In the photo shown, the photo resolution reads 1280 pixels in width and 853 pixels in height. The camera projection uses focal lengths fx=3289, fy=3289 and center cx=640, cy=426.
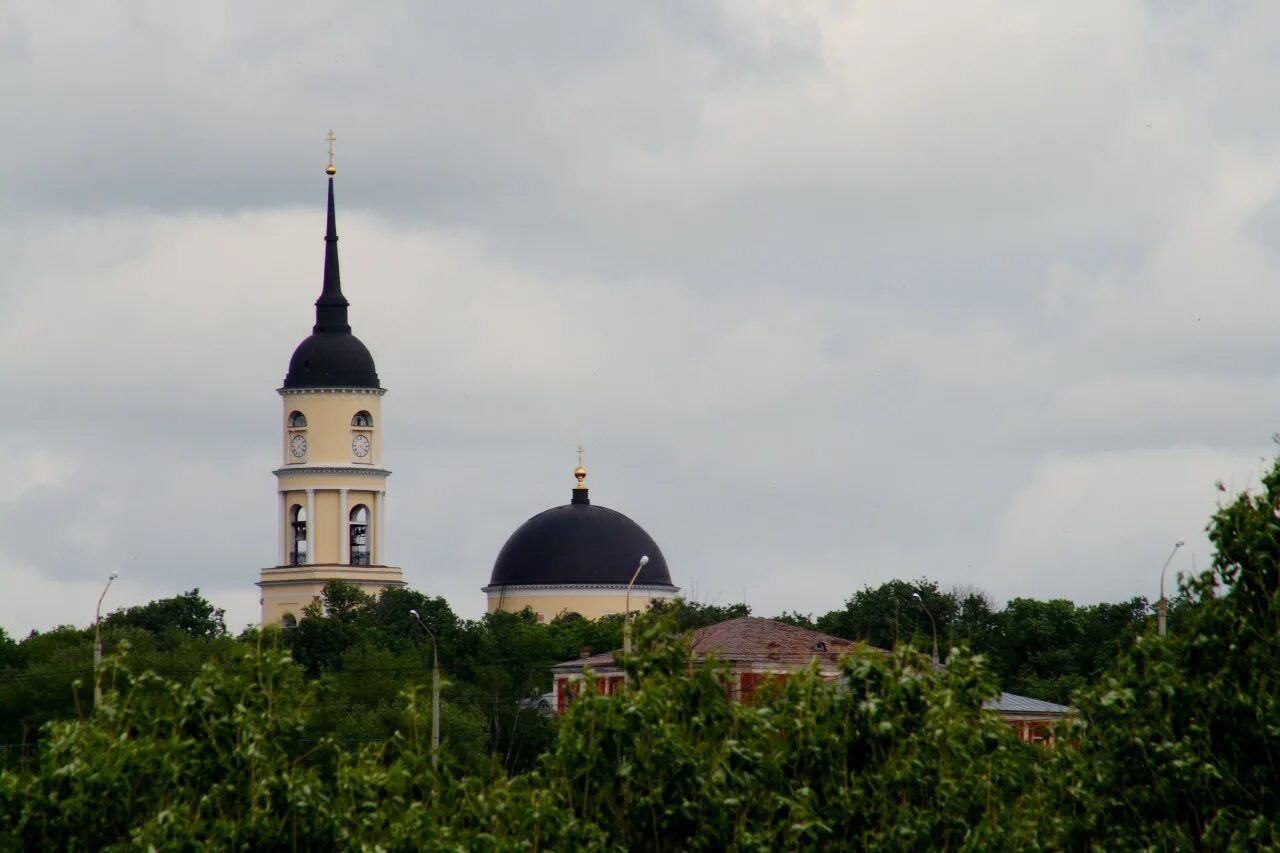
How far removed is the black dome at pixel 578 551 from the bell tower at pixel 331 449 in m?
6.43

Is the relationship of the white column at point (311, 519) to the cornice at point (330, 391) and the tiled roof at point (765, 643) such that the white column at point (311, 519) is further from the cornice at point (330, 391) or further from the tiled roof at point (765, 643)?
the tiled roof at point (765, 643)

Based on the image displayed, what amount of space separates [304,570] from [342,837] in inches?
4448

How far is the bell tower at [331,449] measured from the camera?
148 meters

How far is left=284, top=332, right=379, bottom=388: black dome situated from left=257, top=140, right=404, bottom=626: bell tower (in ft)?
0.15

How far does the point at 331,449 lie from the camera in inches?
5846

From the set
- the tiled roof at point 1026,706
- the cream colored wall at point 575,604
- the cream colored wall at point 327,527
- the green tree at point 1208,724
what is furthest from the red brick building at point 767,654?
the green tree at point 1208,724

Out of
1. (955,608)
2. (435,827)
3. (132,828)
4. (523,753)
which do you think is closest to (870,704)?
(435,827)

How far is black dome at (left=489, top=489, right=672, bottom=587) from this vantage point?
Answer: 148750 millimetres

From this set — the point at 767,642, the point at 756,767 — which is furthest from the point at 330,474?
the point at 756,767

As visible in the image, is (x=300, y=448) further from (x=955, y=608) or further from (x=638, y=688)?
(x=638, y=688)

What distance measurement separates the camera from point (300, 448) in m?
149

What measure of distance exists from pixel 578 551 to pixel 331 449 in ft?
39.7

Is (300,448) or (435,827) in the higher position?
(300,448)

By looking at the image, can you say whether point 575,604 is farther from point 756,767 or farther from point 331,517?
point 756,767
